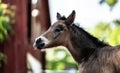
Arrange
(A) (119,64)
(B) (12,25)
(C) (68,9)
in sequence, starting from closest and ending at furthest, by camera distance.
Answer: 1. (A) (119,64)
2. (C) (68,9)
3. (B) (12,25)

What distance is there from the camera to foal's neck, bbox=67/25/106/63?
973 centimetres

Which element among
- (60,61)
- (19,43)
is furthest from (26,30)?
(60,61)

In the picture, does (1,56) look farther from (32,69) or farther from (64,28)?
(64,28)

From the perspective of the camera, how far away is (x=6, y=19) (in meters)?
13.6

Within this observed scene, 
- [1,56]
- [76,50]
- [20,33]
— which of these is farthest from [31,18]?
[76,50]

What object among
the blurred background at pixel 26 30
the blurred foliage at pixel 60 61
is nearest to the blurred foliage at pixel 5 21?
the blurred background at pixel 26 30

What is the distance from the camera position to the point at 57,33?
966 centimetres

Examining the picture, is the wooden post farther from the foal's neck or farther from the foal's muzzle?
the foal's muzzle

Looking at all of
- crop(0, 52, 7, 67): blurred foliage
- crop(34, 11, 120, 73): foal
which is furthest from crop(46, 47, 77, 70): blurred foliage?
crop(34, 11, 120, 73): foal

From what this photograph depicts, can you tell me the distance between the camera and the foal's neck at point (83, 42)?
9727mm

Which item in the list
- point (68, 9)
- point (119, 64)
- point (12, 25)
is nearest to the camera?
point (119, 64)

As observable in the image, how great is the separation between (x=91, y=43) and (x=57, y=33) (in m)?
0.51

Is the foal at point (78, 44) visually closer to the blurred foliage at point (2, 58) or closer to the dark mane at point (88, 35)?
the dark mane at point (88, 35)

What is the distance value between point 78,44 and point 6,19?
13.5ft
